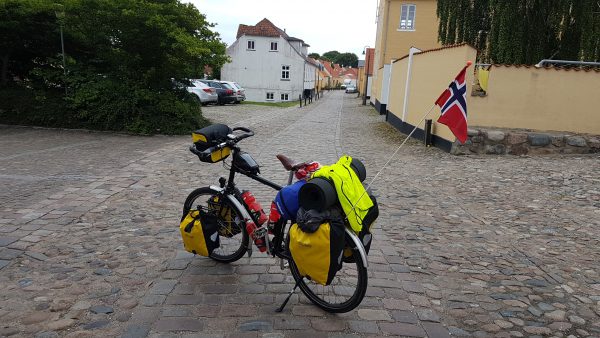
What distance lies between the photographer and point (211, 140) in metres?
3.56

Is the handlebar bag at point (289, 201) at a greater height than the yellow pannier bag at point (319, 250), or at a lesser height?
greater

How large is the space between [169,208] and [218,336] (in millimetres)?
3149

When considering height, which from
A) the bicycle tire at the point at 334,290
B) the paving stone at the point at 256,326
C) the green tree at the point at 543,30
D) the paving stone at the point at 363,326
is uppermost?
the green tree at the point at 543,30

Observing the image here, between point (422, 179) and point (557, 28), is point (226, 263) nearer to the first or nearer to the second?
point (422, 179)

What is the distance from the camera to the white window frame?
2953 cm

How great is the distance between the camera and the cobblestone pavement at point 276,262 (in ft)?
10.4

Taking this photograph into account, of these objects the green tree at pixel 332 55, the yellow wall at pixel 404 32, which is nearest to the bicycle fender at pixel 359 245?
the yellow wall at pixel 404 32

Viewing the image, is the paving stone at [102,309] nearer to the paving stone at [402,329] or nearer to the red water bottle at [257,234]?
the red water bottle at [257,234]

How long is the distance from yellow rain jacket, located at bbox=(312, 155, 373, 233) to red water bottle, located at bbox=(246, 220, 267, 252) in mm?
825

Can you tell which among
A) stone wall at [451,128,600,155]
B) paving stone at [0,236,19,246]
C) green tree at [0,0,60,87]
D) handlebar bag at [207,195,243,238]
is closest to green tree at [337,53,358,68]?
green tree at [0,0,60,87]

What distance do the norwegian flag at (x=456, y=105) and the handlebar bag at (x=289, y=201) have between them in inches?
68.3

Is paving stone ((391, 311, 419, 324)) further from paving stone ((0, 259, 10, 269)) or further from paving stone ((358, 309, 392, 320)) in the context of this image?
paving stone ((0, 259, 10, 269))

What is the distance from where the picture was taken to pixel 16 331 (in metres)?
2.94

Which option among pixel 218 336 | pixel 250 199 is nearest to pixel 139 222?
pixel 250 199
